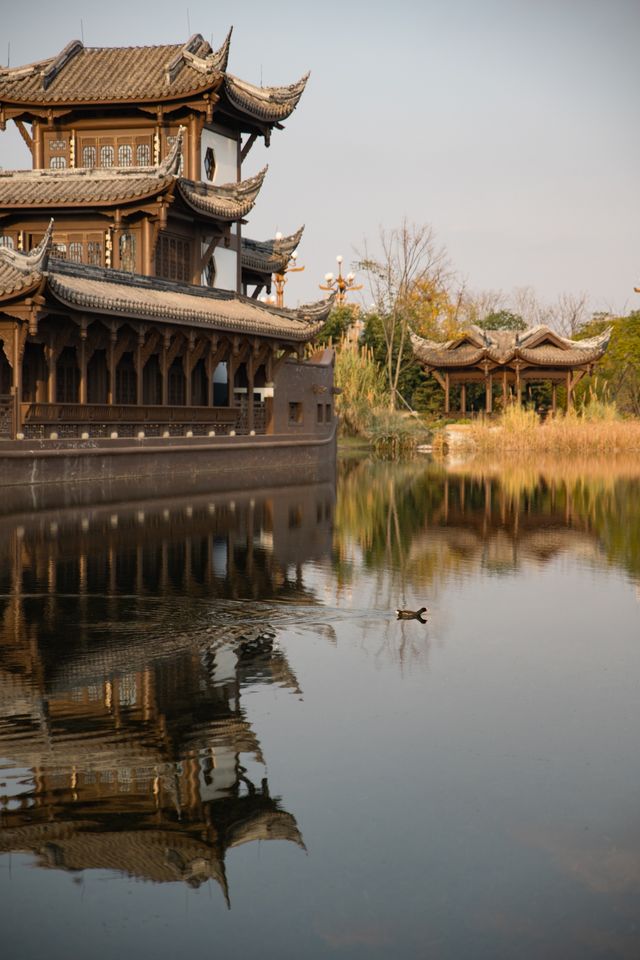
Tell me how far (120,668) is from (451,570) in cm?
653

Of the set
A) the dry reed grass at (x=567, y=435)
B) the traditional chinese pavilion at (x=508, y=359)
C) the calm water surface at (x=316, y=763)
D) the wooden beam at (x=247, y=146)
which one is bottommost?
the calm water surface at (x=316, y=763)

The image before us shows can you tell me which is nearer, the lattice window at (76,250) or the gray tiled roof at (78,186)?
the gray tiled roof at (78,186)

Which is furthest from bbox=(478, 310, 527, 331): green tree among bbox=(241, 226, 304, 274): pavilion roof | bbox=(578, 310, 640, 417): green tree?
bbox=(241, 226, 304, 274): pavilion roof

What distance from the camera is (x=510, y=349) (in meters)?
55.7

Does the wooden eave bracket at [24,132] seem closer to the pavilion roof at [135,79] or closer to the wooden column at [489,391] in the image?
the pavilion roof at [135,79]

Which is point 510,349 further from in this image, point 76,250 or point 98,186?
point 98,186

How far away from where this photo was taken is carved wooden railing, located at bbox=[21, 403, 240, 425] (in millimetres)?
27141

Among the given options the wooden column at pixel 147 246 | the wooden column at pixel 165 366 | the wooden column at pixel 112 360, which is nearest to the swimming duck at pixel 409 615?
the wooden column at pixel 112 360

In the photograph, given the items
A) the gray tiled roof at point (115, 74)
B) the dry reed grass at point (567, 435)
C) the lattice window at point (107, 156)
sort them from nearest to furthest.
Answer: the gray tiled roof at point (115, 74)
the lattice window at point (107, 156)
the dry reed grass at point (567, 435)

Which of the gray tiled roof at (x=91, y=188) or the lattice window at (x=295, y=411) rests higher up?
the gray tiled roof at (x=91, y=188)

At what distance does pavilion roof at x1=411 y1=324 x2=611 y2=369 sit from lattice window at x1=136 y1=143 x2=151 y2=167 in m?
23.7

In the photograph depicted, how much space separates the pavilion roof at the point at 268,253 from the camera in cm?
4147

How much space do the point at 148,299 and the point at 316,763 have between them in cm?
2543

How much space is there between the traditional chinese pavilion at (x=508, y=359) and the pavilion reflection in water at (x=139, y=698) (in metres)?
41.6
